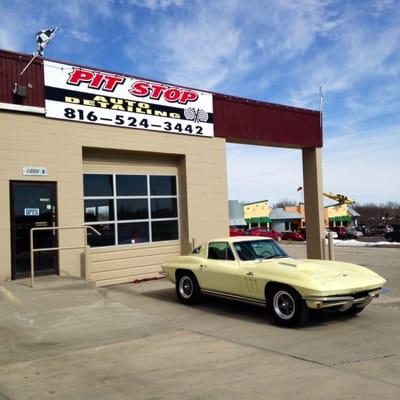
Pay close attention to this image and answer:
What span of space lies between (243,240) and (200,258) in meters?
0.97

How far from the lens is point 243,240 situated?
9.24 metres

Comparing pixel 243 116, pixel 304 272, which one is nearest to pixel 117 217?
pixel 243 116

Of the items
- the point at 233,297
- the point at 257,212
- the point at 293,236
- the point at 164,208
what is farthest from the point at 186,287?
the point at 257,212

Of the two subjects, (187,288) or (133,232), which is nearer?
(187,288)

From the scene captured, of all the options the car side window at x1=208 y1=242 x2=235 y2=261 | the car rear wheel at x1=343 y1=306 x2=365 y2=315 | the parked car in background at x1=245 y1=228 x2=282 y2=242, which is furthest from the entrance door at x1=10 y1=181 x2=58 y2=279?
the parked car in background at x1=245 y1=228 x2=282 y2=242

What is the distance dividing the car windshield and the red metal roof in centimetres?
578

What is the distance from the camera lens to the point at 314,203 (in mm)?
17594

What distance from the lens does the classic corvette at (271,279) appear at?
7191 mm

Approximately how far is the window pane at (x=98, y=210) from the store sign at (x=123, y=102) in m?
2.07

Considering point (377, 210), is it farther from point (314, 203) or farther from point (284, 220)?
point (314, 203)

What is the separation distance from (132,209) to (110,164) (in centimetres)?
137

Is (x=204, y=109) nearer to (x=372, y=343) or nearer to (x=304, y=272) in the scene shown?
(x=304, y=272)

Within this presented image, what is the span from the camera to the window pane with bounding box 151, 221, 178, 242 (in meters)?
13.7

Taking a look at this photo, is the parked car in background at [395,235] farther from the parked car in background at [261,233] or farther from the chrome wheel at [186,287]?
the chrome wheel at [186,287]
